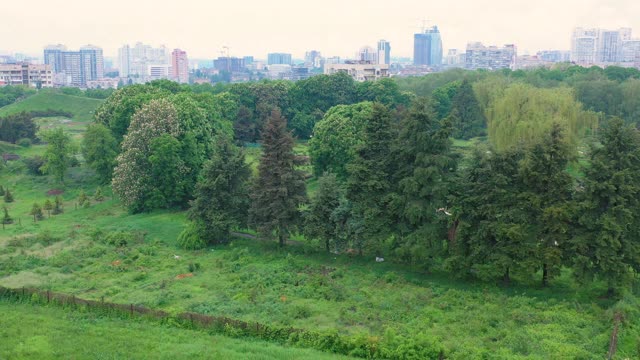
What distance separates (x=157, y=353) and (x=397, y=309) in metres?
9.29

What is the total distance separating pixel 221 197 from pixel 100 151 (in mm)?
18630

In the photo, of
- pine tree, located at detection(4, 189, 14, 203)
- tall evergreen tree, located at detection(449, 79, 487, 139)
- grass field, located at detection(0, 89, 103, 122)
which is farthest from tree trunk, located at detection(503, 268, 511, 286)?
grass field, located at detection(0, 89, 103, 122)

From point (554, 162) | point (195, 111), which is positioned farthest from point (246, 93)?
point (554, 162)

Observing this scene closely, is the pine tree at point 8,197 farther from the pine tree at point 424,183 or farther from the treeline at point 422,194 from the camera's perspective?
the pine tree at point 424,183

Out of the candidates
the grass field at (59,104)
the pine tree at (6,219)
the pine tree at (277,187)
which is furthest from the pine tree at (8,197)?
the grass field at (59,104)

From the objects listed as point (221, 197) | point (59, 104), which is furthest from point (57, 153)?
point (59, 104)

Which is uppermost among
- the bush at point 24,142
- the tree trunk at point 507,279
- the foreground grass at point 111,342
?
the bush at point 24,142

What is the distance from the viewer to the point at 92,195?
1885 inches

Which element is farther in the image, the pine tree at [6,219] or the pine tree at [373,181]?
the pine tree at [6,219]

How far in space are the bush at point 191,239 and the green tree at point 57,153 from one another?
20887 mm

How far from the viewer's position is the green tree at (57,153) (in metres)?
49.0

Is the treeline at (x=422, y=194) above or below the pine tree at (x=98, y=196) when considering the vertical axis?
above

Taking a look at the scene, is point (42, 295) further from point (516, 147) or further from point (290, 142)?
point (516, 147)

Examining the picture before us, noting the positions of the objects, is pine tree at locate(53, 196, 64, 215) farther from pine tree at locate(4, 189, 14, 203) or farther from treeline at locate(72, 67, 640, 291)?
treeline at locate(72, 67, 640, 291)
